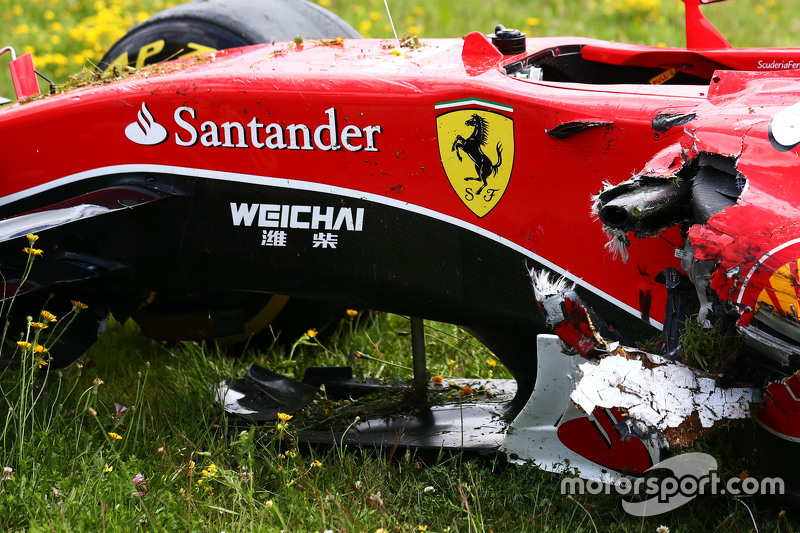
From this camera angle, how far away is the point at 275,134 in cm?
278

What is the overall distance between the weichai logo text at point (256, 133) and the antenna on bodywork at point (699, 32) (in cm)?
125

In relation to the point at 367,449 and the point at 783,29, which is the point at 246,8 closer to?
the point at 367,449

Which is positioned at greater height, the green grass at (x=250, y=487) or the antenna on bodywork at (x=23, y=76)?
the antenna on bodywork at (x=23, y=76)

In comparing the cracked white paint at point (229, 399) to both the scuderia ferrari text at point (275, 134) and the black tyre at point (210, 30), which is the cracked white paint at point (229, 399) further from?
the black tyre at point (210, 30)

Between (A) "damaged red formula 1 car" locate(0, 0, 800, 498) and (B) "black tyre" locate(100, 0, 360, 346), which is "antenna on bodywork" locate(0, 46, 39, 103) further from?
(B) "black tyre" locate(100, 0, 360, 346)

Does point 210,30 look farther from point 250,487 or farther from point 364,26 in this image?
point 364,26

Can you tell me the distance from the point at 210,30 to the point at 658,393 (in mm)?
2529

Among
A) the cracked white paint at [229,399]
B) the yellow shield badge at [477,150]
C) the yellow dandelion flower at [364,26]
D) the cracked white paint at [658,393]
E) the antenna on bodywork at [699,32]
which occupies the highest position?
the antenna on bodywork at [699,32]

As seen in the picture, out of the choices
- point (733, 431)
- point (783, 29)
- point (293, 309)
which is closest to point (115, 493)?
point (293, 309)

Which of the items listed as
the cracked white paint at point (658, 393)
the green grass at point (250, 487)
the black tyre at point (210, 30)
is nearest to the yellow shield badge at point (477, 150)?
the cracked white paint at point (658, 393)

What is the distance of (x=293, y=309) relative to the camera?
3.73 metres

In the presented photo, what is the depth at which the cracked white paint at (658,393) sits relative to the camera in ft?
6.82

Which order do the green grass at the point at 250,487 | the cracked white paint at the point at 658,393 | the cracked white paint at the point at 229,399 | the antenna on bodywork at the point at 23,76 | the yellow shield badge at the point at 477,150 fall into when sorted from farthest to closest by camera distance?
the antenna on bodywork at the point at 23,76 < the cracked white paint at the point at 229,399 < the yellow shield badge at the point at 477,150 < the green grass at the point at 250,487 < the cracked white paint at the point at 658,393

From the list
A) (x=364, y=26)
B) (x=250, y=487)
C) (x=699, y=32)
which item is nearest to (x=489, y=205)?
(x=250, y=487)
